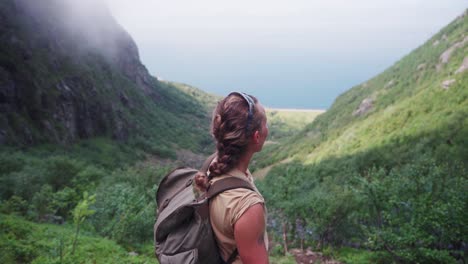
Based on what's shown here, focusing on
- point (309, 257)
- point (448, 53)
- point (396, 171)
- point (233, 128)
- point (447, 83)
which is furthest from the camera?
point (448, 53)

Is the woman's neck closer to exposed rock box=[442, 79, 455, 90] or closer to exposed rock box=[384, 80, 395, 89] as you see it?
exposed rock box=[442, 79, 455, 90]

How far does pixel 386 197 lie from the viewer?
34.8 feet

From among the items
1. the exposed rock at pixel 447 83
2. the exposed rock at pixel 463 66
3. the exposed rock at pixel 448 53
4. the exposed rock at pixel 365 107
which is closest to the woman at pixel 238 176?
the exposed rock at pixel 447 83

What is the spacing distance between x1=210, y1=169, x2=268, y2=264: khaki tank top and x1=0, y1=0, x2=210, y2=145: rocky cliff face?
46.4 metres

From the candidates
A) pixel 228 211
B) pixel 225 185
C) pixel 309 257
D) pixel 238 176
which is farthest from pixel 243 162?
pixel 309 257

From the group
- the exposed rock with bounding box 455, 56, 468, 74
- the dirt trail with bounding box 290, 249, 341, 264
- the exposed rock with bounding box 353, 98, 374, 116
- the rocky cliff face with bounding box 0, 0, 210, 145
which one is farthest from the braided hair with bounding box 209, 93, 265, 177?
the exposed rock with bounding box 353, 98, 374, 116

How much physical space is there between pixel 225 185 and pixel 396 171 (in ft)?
40.9

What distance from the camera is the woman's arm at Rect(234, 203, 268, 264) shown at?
1741mm

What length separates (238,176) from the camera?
198 centimetres

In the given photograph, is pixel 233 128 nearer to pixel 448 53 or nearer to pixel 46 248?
pixel 46 248

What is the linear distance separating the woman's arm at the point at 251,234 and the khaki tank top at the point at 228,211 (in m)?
0.03

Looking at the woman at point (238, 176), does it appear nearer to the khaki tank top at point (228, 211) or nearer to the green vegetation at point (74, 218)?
the khaki tank top at point (228, 211)

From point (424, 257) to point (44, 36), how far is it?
69.6m

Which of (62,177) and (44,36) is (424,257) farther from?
(44,36)
